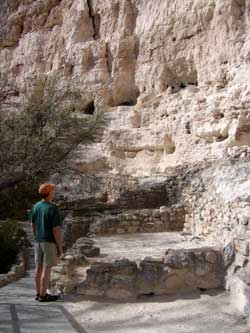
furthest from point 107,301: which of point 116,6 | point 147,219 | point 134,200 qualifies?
point 116,6

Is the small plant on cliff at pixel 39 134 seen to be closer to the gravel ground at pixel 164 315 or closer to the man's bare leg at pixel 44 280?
the man's bare leg at pixel 44 280

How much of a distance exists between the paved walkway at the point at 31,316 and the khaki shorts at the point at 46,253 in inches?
15.1

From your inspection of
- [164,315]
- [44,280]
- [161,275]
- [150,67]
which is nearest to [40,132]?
[44,280]

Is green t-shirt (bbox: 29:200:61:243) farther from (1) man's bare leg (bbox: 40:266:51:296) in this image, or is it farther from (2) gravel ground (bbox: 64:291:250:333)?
(2) gravel ground (bbox: 64:291:250:333)

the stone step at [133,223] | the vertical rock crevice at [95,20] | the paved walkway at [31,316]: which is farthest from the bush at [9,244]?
the vertical rock crevice at [95,20]

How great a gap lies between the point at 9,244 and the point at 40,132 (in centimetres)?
270

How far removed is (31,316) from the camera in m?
3.95

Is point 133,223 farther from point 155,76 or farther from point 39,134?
point 155,76

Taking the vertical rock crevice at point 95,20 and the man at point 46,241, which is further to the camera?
the vertical rock crevice at point 95,20

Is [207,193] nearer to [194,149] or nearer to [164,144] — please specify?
[194,149]

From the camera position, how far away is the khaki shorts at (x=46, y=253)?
450cm

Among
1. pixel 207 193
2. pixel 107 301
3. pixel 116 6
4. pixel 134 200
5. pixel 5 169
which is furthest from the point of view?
pixel 116 6

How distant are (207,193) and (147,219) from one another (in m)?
1.69

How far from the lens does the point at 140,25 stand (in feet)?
75.6
